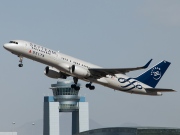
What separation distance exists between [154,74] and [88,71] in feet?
61.2

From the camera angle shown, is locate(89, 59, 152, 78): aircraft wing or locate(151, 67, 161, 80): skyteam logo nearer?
locate(89, 59, 152, 78): aircraft wing

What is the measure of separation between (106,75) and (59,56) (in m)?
11.0

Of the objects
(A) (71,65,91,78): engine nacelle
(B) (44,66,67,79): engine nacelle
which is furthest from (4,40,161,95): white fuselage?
(B) (44,66,67,79): engine nacelle

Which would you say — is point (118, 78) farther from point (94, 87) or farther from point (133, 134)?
point (133, 134)

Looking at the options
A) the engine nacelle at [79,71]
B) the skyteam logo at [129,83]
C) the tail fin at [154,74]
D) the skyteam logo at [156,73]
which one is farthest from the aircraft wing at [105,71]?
the skyteam logo at [156,73]

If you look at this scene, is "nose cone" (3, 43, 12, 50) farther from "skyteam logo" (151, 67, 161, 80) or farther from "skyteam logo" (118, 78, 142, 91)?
"skyteam logo" (151, 67, 161, 80)

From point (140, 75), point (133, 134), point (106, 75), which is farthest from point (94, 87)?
point (133, 134)

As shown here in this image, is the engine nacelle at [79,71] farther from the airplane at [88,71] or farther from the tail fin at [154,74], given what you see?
the tail fin at [154,74]

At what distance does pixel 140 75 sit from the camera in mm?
122500

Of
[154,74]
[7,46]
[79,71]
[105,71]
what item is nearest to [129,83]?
[105,71]

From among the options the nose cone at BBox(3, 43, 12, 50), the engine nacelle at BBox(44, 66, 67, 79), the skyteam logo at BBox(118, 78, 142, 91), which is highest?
the nose cone at BBox(3, 43, 12, 50)

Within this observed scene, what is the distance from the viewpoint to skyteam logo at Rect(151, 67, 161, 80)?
12421cm

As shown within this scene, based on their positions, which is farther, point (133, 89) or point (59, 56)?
point (133, 89)

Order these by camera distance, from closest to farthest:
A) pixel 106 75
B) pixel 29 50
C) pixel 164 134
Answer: pixel 29 50, pixel 106 75, pixel 164 134
